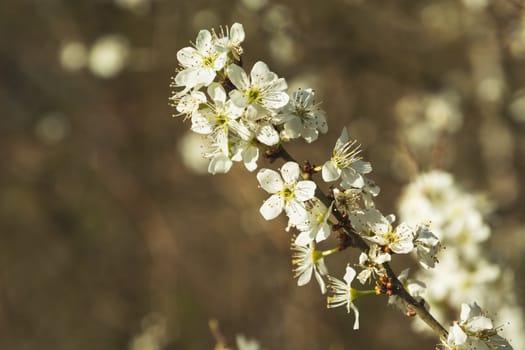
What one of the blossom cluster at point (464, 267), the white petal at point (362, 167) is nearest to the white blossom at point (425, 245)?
the white petal at point (362, 167)

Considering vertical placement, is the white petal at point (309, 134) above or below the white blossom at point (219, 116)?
above

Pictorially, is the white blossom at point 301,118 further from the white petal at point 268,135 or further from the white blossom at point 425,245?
the white blossom at point 425,245

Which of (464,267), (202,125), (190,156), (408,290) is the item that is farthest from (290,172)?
(190,156)

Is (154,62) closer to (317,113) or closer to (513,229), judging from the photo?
(513,229)

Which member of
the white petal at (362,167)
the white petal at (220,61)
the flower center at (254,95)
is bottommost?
the white petal at (362,167)

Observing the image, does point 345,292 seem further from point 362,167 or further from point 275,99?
point 275,99

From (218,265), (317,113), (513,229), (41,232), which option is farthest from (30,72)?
(317,113)
